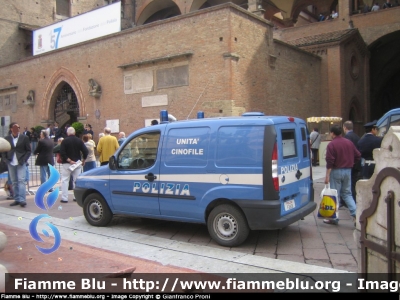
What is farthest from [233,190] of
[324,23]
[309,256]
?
[324,23]

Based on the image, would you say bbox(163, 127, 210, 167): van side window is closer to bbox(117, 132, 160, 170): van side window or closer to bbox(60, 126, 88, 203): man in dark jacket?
bbox(117, 132, 160, 170): van side window

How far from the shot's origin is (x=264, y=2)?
31500 millimetres

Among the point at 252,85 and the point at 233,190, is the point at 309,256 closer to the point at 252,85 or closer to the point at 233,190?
the point at 233,190

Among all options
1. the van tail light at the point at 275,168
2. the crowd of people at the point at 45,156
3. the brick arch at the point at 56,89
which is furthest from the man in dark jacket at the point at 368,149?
the brick arch at the point at 56,89

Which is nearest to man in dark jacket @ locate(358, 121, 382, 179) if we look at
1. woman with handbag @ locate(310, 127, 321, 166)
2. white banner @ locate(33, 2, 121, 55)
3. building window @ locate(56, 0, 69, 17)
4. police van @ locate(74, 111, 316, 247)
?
police van @ locate(74, 111, 316, 247)

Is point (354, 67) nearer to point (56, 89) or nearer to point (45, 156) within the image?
point (56, 89)

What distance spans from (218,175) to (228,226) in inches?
30.5

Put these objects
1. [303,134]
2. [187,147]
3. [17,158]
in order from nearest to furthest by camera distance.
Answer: [187,147], [303,134], [17,158]

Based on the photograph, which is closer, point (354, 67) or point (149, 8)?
point (354, 67)

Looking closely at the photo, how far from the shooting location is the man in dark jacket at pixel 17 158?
339 inches

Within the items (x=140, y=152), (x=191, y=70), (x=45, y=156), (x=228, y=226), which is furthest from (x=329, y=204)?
(x=191, y=70)

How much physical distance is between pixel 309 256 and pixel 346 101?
19.4 metres

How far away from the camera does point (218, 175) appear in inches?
224

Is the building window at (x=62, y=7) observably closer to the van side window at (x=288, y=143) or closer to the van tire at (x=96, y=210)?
the van tire at (x=96, y=210)
